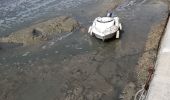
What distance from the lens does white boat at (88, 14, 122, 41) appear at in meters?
24.3

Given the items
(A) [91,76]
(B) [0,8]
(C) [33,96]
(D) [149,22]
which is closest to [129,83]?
(A) [91,76]

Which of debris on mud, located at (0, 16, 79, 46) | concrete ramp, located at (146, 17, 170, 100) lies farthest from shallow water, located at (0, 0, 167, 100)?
concrete ramp, located at (146, 17, 170, 100)

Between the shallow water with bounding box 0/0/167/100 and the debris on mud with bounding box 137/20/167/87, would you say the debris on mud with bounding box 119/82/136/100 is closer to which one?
the shallow water with bounding box 0/0/167/100

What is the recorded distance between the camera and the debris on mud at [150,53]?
63.2 ft

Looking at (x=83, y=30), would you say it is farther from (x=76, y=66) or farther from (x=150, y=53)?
(x=150, y=53)

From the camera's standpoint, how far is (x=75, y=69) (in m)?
20.8

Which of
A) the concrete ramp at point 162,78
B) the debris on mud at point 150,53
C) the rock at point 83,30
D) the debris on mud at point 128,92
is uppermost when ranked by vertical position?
the concrete ramp at point 162,78

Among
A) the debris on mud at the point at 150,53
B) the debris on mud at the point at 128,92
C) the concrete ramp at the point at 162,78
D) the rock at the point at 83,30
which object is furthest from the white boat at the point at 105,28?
the debris on mud at the point at 128,92

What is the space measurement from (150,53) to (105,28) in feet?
15.3

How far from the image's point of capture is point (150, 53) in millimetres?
21656

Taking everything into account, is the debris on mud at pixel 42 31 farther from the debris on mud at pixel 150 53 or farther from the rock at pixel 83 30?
the debris on mud at pixel 150 53

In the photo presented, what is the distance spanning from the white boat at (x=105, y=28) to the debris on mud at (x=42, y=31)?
3012mm

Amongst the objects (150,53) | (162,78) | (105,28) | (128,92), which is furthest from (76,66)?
(162,78)

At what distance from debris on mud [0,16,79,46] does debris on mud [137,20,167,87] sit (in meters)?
7.31
